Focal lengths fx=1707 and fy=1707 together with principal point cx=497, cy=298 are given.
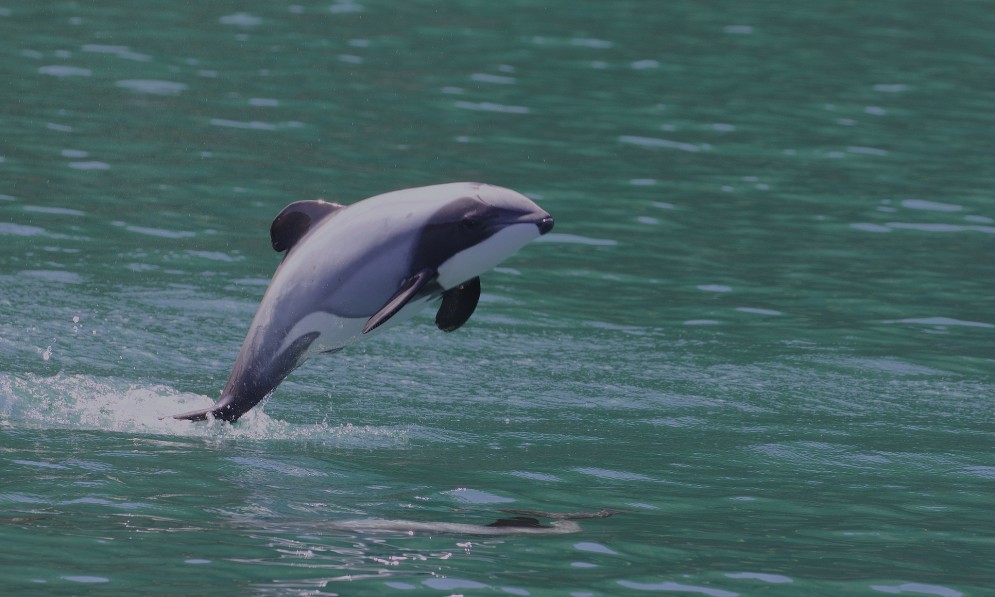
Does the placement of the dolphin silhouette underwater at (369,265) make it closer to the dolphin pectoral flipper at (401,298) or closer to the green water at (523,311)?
the dolphin pectoral flipper at (401,298)

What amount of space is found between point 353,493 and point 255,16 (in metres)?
18.5

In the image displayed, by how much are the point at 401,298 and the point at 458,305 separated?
24.7 inches

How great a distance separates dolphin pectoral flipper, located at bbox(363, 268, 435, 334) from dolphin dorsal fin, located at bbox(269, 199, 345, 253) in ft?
2.16

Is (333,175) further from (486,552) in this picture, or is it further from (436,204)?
(486,552)

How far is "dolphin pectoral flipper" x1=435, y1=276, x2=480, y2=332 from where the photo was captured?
8.67 meters

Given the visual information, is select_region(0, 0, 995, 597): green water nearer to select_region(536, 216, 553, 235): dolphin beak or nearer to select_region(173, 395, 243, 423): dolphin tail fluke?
select_region(173, 395, 243, 423): dolphin tail fluke

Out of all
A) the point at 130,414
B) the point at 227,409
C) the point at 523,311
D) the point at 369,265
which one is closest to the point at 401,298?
the point at 369,265

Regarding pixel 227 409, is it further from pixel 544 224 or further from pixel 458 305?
pixel 544 224

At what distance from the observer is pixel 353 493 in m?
8.46

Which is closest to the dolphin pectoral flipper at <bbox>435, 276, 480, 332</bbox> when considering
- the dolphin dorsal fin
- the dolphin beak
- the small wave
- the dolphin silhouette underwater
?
the dolphin silhouette underwater

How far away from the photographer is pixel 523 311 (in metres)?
13.4

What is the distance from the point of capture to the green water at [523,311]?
25.1 feet

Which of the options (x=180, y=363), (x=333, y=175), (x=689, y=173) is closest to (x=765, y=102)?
(x=689, y=173)

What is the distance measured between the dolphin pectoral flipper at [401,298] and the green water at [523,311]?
90 centimetres
